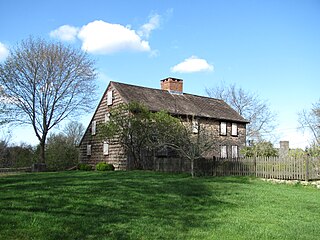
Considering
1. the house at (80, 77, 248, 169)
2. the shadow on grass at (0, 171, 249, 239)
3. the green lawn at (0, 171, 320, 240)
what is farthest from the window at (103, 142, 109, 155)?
the shadow on grass at (0, 171, 249, 239)

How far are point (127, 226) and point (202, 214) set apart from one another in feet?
7.00

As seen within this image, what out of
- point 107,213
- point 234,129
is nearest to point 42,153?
point 234,129

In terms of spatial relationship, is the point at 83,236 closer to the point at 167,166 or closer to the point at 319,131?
the point at 167,166

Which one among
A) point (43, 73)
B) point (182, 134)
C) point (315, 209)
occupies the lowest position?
point (315, 209)

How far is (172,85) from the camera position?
107 ft

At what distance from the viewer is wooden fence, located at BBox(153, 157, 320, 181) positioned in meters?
16.7

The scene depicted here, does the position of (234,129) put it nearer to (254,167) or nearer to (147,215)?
(254,167)

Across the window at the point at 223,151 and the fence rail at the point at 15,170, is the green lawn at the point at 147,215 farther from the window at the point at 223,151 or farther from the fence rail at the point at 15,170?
the window at the point at 223,151

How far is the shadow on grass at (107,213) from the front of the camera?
18.8 feet

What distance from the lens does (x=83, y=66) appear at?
29.8m

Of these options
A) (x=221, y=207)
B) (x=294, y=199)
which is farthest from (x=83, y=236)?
(x=294, y=199)

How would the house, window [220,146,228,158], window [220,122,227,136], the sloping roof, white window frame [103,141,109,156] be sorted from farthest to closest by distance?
→ window [220,146,228,158] → window [220,122,227,136] → white window frame [103,141,109,156] → the sloping roof → the house

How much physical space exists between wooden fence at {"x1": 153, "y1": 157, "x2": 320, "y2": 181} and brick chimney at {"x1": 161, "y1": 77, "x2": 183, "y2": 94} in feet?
35.1

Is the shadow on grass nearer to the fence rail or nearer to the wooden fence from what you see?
the wooden fence
